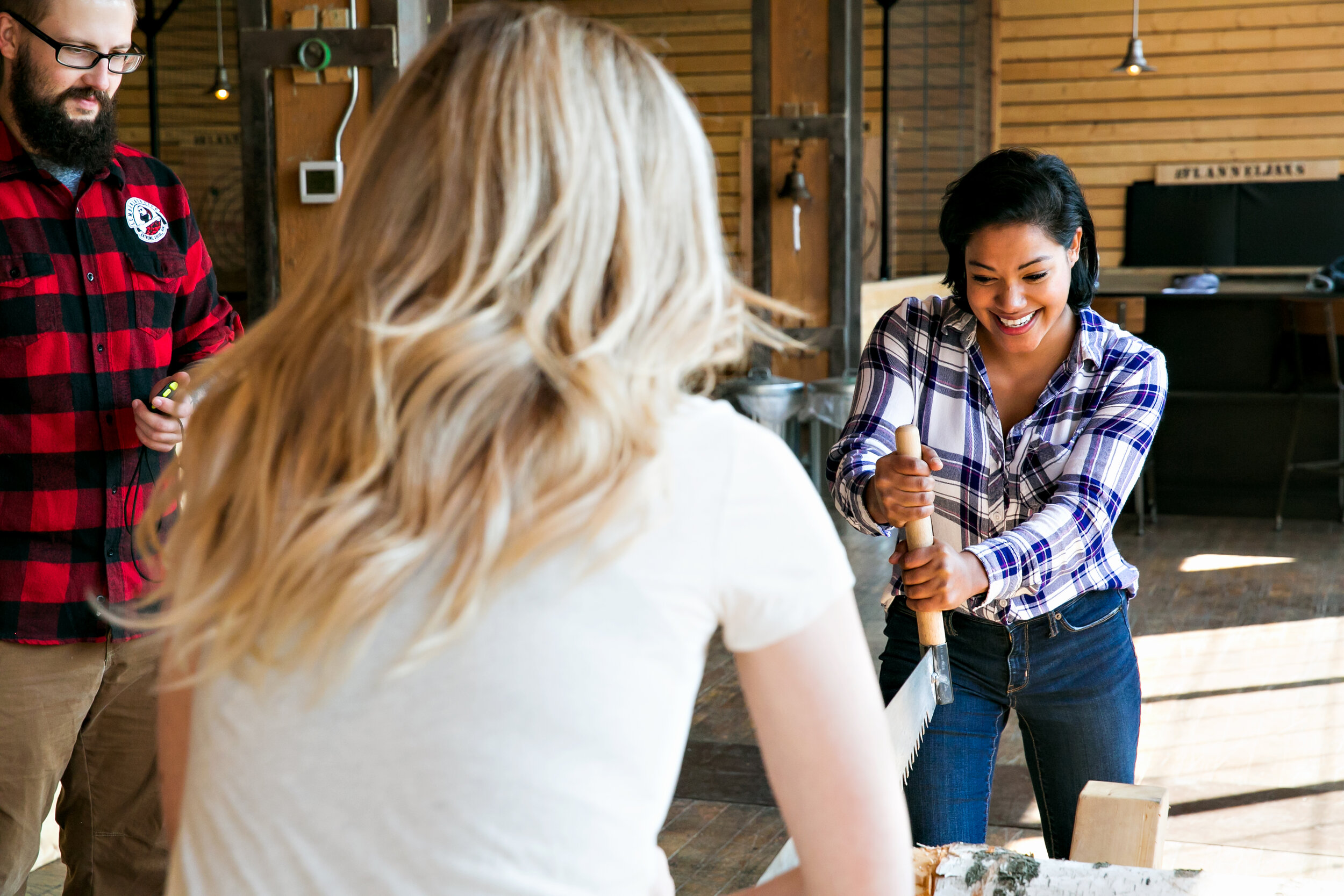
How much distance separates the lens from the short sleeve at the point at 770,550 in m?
0.74

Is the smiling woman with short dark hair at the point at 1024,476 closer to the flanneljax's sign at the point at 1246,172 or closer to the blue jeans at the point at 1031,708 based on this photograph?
the blue jeans at the point at 1031,708

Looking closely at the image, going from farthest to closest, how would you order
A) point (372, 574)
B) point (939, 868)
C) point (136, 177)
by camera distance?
point (136, 177) < point (939, 868) < point (372, 574)

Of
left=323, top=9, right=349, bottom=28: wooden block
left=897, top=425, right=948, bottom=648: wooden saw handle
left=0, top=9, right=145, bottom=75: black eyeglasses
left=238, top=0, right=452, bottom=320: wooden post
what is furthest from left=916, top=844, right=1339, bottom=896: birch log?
left=323, top=9, right=349, bottom=28: wooden block

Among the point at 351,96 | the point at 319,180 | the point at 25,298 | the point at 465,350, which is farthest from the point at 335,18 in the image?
the point at 465,350

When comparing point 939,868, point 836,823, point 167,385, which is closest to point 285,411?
point 836,823

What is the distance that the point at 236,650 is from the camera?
2.51 ft

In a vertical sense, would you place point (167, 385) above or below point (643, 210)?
below

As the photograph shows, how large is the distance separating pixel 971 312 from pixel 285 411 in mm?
1497

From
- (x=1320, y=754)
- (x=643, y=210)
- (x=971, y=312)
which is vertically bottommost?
(x=1320, y=754)

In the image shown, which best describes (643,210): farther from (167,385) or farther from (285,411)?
(167,385)

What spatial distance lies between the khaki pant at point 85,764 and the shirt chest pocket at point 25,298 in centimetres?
49

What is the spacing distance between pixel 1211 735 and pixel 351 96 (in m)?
3.26

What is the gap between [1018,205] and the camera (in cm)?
194

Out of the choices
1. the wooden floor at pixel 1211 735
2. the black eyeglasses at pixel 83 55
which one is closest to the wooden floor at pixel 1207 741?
the wooden floor at pixel 1211 735
